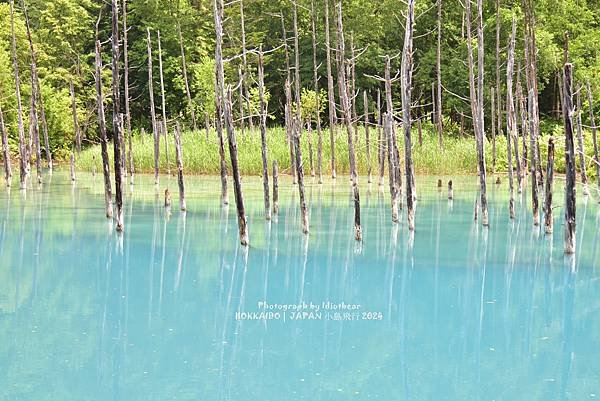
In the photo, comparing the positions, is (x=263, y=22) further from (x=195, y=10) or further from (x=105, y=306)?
(x=105, y=306)

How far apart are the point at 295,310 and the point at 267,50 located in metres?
36.5

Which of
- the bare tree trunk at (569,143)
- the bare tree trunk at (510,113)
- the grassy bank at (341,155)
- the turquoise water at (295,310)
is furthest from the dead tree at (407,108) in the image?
the grassy bank at (341,155)

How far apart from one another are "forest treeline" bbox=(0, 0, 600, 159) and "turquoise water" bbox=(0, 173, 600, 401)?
19257mm

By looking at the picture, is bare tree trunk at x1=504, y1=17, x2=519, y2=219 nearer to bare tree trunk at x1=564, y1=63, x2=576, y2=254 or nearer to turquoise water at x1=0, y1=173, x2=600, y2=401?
Answer: turquoise water at x1=0, y1=173, x2=600, y2=401

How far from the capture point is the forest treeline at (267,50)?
42125 mm

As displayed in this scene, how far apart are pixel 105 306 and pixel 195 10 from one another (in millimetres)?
42165

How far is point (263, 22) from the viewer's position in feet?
164

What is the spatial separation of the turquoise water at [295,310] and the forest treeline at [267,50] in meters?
19.3

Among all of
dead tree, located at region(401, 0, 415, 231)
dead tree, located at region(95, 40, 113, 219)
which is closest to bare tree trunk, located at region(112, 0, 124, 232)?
dead tree, located at region(95, 40, 113, 219)

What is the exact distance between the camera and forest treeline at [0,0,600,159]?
4212cm

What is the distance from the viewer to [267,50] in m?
48.5

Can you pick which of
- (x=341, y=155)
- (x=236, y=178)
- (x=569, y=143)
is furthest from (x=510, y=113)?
(x=341, y=155)

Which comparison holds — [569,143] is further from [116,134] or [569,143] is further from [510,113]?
[510,113]

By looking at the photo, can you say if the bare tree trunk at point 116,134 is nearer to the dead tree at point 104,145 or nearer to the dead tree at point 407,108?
the dead tree at point 104,145
